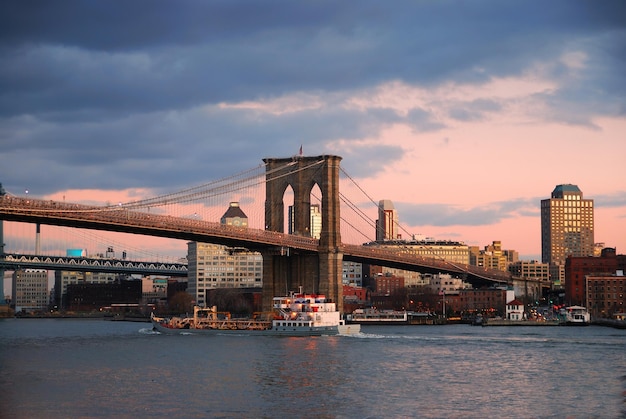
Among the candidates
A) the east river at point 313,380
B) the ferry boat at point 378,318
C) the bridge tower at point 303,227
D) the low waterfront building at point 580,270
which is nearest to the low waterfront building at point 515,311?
the ferry boat at point 378,318

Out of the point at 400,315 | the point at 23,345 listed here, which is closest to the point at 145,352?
the point at 23,345

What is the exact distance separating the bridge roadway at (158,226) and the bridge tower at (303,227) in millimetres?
1299

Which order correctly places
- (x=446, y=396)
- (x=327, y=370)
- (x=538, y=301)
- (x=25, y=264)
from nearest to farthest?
(x=446, y=396)
(x=327, y=370)
(x=538, y=301)
(x=25, y=264)

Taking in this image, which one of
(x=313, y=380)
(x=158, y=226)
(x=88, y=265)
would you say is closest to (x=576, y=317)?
(x=158, y=226)

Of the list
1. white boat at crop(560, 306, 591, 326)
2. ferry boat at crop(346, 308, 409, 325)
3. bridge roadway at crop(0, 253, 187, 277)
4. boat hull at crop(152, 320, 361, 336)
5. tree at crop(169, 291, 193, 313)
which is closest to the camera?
boat hull at crop(152, 320, 361, 336)

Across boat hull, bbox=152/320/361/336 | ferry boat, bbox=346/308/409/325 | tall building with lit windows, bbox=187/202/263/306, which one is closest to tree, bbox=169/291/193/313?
tall building with lit windows, bbox=187/202/263/306

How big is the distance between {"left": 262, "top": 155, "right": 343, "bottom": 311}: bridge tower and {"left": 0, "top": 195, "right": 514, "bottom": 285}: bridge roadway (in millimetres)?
1299

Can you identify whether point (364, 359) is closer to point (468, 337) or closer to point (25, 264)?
point (468, 337)

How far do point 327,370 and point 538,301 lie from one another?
104449 millimetres

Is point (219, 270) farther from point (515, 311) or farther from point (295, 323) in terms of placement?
point (295, 323)

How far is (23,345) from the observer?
63312mm

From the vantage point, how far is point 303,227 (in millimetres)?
92188

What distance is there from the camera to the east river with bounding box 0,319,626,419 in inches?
1298

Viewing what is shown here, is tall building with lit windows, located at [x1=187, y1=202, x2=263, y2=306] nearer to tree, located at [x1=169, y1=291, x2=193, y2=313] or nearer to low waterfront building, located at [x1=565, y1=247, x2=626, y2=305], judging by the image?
tree, located at [x1=169, y1=291, x2=193, y2=313]
